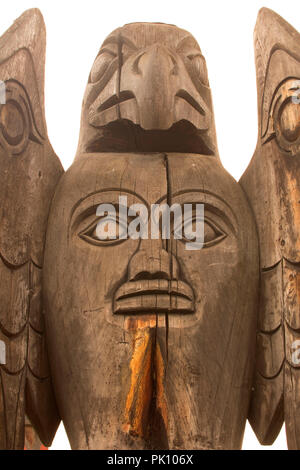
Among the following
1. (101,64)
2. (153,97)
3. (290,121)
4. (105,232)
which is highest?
(101,64)

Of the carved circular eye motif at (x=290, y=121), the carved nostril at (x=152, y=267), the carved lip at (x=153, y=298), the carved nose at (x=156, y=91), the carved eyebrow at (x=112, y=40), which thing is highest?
the carved eyebrow at (x=112, y=40)

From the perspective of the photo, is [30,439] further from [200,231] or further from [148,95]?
[148,95]

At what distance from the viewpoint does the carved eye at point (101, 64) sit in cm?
313

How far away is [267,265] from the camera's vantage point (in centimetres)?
272

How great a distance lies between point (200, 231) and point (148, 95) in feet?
2.05

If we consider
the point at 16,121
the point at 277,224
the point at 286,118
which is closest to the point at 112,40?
the point at 16,121

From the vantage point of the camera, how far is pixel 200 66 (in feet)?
10.4

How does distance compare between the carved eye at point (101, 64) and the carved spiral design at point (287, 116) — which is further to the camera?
the carved eye at point (101, 64)

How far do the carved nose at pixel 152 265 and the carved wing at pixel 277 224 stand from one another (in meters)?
0.41

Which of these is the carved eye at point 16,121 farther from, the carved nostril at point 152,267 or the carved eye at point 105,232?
the carved nostril at point 152,267

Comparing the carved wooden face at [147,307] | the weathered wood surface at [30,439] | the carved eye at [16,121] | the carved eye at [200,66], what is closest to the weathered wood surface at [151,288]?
the carved wooden face at [147,307]

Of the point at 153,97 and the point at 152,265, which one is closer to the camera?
the point at 152,265

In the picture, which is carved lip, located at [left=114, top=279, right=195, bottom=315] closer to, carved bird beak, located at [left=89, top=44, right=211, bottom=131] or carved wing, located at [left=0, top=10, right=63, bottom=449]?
carved wing, located at [left=0, top=10, right=63, bottom=449]

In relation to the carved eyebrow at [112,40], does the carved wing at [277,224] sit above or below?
below
